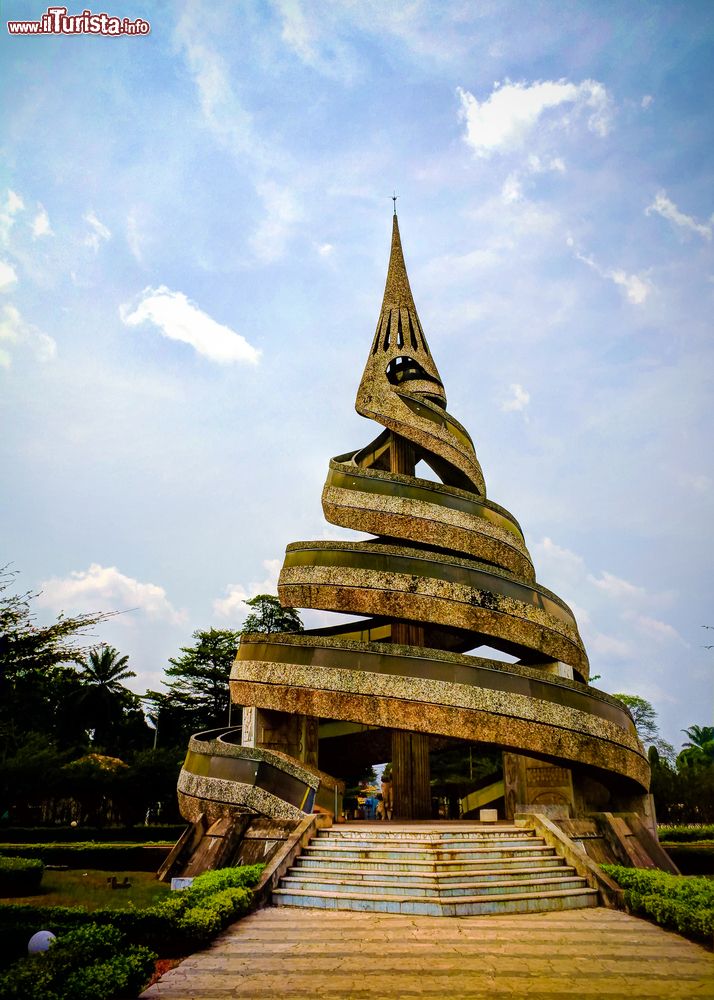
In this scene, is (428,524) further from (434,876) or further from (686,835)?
(686,835)

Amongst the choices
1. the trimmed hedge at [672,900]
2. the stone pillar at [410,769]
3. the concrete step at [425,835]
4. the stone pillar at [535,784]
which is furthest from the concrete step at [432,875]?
the stone pillar at [410,769]

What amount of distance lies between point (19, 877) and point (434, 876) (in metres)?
8.14

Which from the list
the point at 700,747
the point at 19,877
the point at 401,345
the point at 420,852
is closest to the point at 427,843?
the point at 420,852

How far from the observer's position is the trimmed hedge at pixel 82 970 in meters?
5.45

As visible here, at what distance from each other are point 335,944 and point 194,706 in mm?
44351

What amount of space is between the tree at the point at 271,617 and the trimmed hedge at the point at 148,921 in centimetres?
4462

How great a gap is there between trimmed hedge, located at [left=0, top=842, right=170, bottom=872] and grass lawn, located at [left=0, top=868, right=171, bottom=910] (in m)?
1.96

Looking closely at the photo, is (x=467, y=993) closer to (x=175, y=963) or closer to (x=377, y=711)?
(x=175, y=963)

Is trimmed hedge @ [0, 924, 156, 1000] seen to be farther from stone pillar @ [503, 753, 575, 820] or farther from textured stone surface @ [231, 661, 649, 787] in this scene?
stone pillar @ [503, 753, 575, 820]

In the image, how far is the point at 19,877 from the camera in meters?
13.5

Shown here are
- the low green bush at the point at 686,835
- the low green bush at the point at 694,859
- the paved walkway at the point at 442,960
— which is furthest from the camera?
the low green bush at the point at 686,835

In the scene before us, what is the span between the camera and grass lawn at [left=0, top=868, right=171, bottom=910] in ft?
40.1

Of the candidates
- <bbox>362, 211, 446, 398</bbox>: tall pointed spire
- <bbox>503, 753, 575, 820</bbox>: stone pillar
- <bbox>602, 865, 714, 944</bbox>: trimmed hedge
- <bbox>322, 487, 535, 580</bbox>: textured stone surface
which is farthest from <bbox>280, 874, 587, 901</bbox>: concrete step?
<bbox>362, 211, 446, 398</bbox>: tall pointed spire

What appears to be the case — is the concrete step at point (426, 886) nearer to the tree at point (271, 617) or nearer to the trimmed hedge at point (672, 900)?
the trimmed hedge at point (672, 900)
